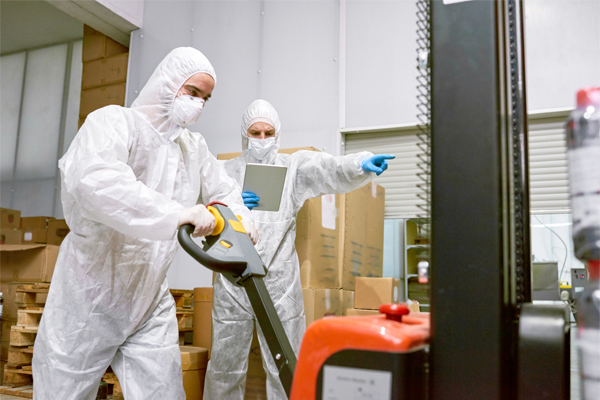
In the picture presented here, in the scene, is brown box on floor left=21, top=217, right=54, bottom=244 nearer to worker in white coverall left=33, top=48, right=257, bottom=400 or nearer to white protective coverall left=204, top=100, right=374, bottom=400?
white protective coverall left=204, top=100, right=374, bottom=400

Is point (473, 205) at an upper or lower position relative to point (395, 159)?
lower

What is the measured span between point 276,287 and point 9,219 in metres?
3.78

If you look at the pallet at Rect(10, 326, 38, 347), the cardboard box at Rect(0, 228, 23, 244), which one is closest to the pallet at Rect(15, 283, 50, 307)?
the pallet at Rect(10, 326, 38, 347)

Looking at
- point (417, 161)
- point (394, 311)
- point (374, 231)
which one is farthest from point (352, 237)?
point (394, 311)

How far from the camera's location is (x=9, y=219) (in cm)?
525

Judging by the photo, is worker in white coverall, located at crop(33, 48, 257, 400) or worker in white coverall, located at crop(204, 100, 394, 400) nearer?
worker in white coverall, located at crop(33, 48, 257, 400)

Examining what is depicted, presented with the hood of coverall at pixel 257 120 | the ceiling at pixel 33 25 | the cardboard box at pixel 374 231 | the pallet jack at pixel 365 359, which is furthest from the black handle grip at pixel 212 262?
the ceiling at pixel 33 25

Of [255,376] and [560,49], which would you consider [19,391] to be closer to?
[255,376]

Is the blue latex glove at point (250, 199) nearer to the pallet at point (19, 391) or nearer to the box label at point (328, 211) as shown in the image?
the box label at point (328, 211)

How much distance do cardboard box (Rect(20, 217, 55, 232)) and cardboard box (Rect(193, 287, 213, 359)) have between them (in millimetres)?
2609

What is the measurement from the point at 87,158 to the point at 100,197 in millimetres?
142

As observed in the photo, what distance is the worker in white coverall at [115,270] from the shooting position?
152 centimetres

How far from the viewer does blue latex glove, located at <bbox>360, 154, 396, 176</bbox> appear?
2727 mm

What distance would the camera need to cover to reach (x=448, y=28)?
2.57ft
